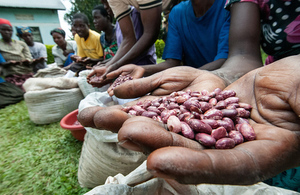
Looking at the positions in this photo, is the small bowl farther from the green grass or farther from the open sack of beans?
the open sack of beans

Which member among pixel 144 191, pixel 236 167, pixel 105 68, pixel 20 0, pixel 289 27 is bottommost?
pixel 144 191

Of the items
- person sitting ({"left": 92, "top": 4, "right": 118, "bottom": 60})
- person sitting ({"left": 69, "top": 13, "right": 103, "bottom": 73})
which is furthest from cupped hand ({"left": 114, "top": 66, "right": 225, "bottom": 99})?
person sitting ({"left": 69, "top": 13, "right": 103, "bottom": 73})

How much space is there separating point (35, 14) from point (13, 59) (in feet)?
38.8

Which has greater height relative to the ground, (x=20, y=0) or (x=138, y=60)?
(x=20, y=0)

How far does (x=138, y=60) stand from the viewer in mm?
2201

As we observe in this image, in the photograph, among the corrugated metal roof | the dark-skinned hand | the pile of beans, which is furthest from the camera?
the corrugated metal roof

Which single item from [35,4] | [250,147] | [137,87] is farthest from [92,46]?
[35,4]

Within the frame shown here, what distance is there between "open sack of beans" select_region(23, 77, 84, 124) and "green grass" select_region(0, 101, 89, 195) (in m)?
0.16

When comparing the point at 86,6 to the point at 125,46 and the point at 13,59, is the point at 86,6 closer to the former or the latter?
the point at 13,59

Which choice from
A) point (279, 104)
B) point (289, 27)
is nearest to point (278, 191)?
point (279, 104)

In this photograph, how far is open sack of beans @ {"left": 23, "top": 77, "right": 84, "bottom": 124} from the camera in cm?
270

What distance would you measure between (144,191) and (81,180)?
36.2 inches

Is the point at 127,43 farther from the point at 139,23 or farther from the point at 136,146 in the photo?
the point at 136,146

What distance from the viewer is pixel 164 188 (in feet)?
2.93
